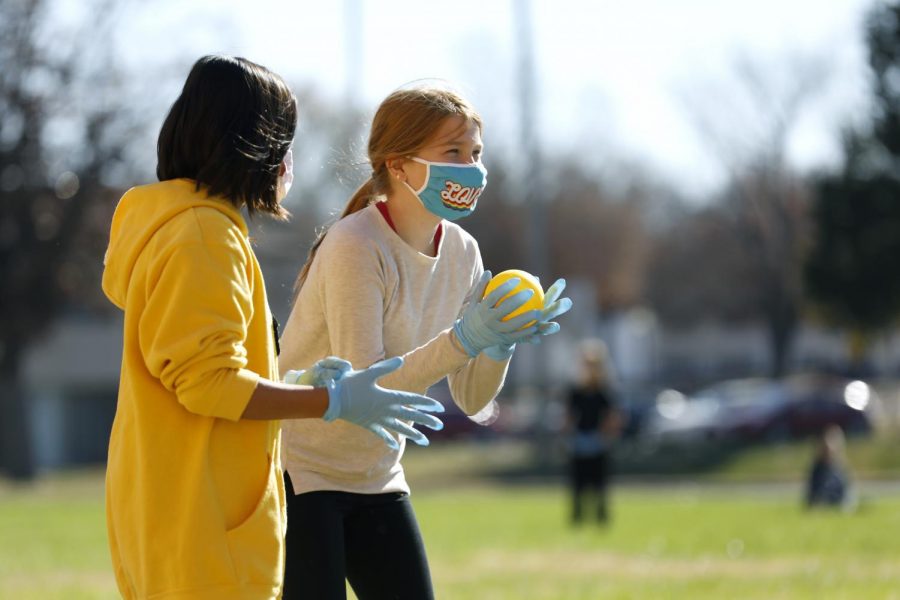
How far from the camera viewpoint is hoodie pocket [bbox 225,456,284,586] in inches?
122

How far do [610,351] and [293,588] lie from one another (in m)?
63.6

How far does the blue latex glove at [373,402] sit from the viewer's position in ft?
10.5

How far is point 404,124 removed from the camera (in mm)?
4070

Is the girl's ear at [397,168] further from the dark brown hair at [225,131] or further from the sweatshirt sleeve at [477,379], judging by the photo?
the dark brown hair at [225,131]

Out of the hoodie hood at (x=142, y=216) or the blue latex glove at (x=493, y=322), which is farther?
the blue latex glove at (x=493, y=322)

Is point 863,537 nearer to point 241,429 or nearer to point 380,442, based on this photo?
point 380,442

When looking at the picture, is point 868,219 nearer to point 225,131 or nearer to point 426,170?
point 426,170

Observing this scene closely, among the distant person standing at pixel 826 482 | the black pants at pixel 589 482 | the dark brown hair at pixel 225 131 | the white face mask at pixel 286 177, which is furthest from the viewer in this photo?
A: the distant person standing at pixel 826 482

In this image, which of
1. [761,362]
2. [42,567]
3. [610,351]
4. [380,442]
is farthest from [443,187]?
[761,362]

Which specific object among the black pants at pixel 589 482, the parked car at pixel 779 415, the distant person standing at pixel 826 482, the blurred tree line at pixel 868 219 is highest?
the blurred tree line at pixel 868 219

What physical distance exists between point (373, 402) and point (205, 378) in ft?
1.37

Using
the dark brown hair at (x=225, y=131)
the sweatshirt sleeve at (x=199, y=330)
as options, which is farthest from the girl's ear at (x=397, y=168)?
the sweatshirt sleeve at (x=199, y=330)

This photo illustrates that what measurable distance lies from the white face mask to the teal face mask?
0.61 metres

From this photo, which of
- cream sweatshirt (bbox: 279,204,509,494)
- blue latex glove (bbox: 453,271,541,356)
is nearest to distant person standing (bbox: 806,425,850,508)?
cream sweatshirt (bbox: 279,204,509,494)
